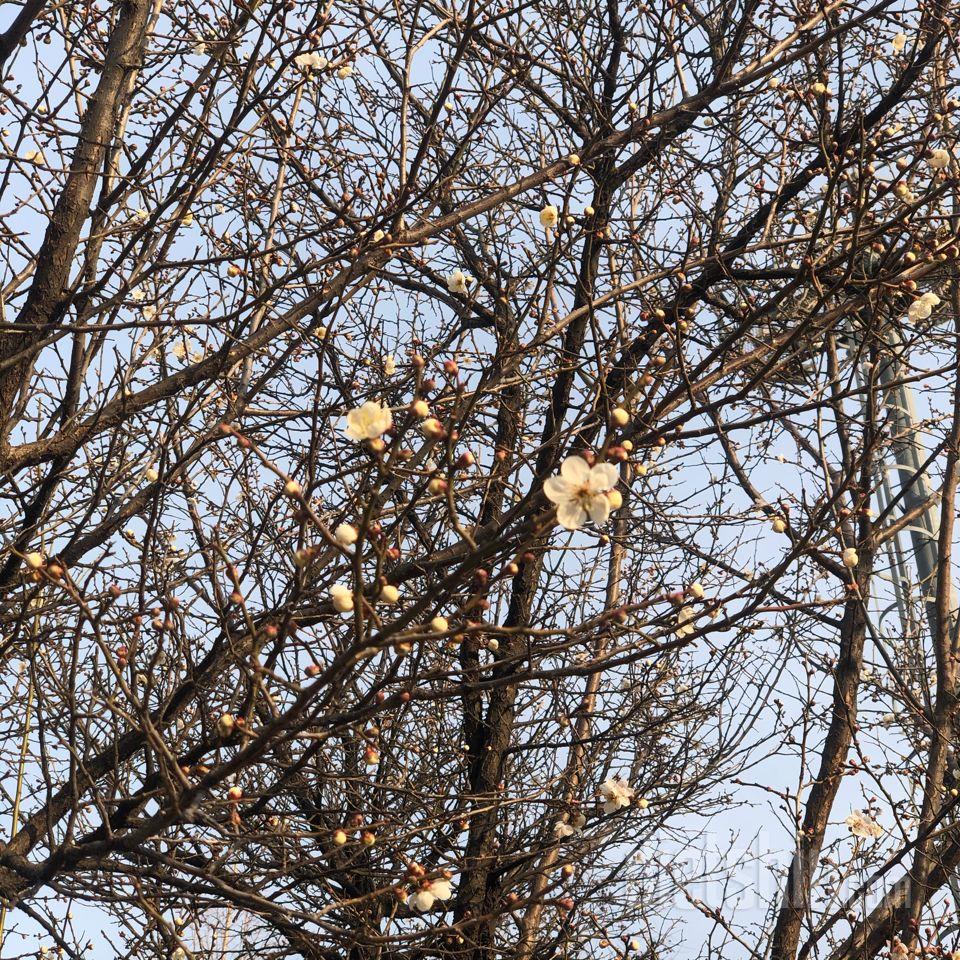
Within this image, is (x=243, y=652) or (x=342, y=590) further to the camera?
(x=243, y=652)

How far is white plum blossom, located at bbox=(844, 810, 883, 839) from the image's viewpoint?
4992 millimetres

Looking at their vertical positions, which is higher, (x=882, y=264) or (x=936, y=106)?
(x=936, y=106)

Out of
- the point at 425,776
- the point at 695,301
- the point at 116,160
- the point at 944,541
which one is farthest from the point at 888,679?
the point at 116,160

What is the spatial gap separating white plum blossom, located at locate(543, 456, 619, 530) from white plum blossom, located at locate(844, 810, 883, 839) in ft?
12.3

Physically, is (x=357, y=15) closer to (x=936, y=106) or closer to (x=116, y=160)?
(x=116, y=160)

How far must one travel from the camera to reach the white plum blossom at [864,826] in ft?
16.4

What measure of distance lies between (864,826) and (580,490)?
386 centimetres

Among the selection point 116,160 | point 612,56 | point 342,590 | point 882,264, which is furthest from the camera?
point 612,56

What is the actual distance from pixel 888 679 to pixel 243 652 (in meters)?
4.94

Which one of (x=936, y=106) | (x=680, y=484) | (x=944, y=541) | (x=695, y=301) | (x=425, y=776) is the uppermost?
(x=936, y=106)

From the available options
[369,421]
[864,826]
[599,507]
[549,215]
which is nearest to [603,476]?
[599,507]

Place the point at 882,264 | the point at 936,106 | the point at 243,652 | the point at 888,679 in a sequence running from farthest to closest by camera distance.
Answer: the point at 888,679 < the point at 936,106 < the point at 243,652 < the point at 882,264

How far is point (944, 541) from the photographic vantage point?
5109 mm

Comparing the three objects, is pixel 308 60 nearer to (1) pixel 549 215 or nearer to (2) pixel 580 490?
(1) pixel 549 215
